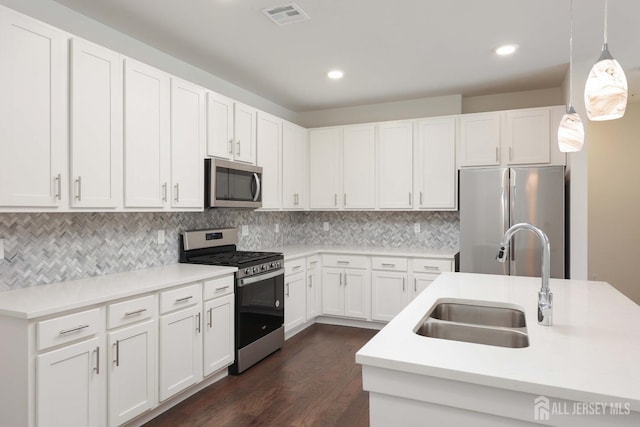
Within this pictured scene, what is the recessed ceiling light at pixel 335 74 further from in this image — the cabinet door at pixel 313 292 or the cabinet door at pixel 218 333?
the cabinet door at pixel 218 333

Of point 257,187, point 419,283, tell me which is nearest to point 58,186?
point 257,187

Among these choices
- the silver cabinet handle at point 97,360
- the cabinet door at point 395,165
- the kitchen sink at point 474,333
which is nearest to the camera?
the kitchen sink at point 474,333

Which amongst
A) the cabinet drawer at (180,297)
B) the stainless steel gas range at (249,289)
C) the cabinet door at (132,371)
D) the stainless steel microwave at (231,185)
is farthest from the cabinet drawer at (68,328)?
the stainless steel microwave at (231,185)

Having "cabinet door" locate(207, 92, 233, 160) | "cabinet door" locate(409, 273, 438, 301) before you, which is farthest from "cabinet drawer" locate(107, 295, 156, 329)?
"cabinet door" locate(409, 273, 438, 301)

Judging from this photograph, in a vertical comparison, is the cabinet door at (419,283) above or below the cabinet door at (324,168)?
below

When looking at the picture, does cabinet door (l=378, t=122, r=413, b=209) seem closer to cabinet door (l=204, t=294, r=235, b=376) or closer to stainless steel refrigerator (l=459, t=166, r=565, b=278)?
stainless steel refrigerator (l=459, t=166, r=565, b=278)

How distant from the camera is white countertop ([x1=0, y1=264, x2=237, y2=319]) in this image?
1836 millimetres

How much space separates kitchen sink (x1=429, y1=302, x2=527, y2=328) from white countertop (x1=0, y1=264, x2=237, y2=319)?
5.41 feet

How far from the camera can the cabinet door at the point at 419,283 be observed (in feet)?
13.5

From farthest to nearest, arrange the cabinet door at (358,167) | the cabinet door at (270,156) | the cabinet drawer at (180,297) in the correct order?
the cabinet door at (358,167) → the cabinet door at (270,156) → the cabinet drawer at (180,297)

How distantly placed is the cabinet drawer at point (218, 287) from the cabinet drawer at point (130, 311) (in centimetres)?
47

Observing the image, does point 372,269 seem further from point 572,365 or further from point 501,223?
point 572,365

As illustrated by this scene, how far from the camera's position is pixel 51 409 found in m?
1.86

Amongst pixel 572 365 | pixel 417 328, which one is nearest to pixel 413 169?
pixel 417 328
